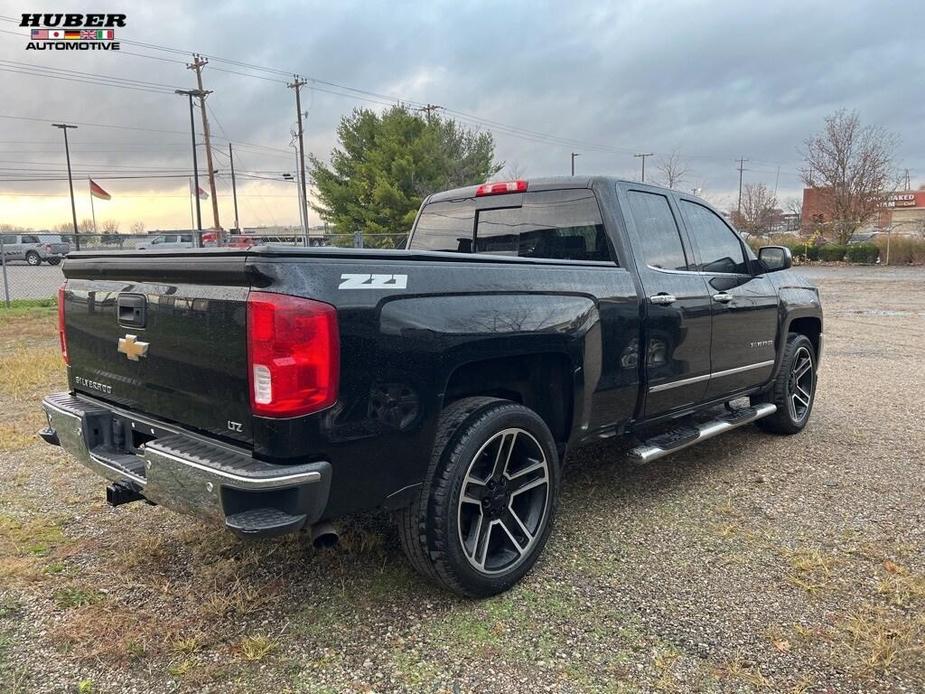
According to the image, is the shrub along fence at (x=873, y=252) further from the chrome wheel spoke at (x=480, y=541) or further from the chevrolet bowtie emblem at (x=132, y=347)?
the chevrolet bowtie emblem at (x=132, y=347)

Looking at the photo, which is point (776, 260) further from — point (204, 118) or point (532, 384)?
point (204, 118)

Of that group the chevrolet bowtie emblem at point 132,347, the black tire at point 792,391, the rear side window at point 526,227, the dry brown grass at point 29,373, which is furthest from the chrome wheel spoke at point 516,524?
the dry brown grass at point 29,373

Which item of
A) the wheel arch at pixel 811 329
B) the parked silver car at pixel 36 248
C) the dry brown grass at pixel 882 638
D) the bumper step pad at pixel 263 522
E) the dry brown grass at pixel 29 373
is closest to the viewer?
the bumper step pad at pixel 263 522

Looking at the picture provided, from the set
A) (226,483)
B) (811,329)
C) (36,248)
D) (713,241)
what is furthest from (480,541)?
(36,248)

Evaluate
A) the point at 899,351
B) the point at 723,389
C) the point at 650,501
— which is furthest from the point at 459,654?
the point at 899,351

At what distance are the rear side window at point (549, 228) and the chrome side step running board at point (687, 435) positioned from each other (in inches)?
43.5

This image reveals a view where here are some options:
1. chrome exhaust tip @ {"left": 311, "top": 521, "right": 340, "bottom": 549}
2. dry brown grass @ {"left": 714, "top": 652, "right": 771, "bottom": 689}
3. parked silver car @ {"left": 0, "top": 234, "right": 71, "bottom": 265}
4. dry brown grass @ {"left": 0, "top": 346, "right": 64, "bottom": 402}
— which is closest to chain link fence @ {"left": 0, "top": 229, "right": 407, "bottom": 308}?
parked silver car @ {"left": 0, "top": 234, "right": 71, "bottom": 265}

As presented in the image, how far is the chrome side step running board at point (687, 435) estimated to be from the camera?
12.5ft

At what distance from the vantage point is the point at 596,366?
Answer: 11.3 ft

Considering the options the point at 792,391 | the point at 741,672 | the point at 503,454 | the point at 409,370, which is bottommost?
the point at 741,672

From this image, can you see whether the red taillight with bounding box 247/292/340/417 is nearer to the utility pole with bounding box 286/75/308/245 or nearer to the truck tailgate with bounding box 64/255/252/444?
the truck tailgate with bounding box 64/255/252/444

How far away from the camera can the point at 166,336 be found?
8.65 feet

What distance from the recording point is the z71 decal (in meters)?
2.40

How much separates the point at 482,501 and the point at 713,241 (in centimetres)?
278
